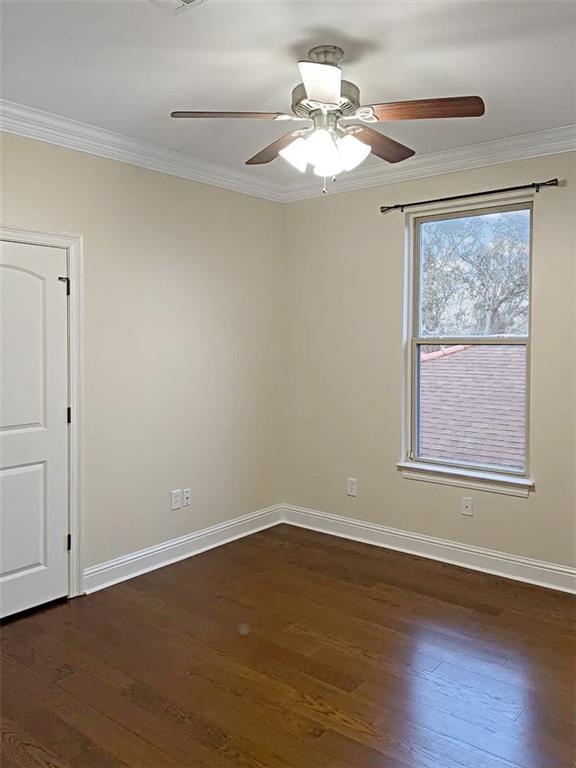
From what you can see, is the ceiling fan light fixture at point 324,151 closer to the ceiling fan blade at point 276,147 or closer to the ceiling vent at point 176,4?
the ceiling fan blade at point 276,147

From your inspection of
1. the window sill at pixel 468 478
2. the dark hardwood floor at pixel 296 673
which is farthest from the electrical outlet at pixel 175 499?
the window sill at pixel 468 478

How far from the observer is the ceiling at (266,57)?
7.39 feet

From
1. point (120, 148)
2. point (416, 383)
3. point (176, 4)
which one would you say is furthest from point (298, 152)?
point (416, 383)

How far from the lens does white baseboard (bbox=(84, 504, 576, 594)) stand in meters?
3.69

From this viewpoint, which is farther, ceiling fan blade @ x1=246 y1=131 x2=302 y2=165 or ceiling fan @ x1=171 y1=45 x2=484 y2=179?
ceiling fan blade @ x1=246 y1=131 x2=302 y2=165

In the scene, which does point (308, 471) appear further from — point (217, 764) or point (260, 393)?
point (217, 764)

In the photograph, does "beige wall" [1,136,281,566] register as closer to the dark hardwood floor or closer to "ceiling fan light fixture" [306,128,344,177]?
the dark hardwood floor

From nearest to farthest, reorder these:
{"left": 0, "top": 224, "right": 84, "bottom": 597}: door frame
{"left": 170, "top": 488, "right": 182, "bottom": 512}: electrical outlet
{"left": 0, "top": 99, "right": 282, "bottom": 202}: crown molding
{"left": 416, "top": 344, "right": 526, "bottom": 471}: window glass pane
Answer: {"left": 0, "top": 99, "right": 282, "bottom": 202}: crown molding → {"left": 0, "top": 224, "right": 84, "bottom": 597}: door frame → {"left": 416, "top": 344, "right": 526, "bottom": 471}: window glass pane → {"left": 170, "top": 488, "right": 182, "bottom": 512}: electrical outlet

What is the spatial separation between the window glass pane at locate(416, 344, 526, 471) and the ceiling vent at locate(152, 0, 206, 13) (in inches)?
104

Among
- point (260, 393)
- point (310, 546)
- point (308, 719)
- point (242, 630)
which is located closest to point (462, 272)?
point (260, 393)

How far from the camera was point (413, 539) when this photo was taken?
4.27 m

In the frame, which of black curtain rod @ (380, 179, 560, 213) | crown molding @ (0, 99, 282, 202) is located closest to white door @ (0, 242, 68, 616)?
crown molding @ (0, 99, 282, 202)

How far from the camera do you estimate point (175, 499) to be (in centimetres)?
415

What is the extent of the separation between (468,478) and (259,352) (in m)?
1.78
